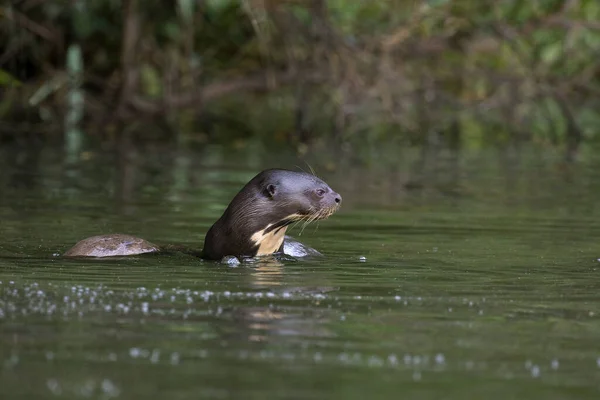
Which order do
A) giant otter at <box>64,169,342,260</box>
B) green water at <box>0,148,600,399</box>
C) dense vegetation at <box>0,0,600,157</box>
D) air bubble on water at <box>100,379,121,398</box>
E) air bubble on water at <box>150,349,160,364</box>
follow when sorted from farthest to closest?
1. dense vegetation at <box>0,0,600,157</box>
2. giant otter at <box>64,169,342,260</box>
3. air bubble on water at <box>150,349,160,364</box>
4. green water at <box>0,148,600,399</box>
5. air bubble on water at <box>100,379,121,398</box>

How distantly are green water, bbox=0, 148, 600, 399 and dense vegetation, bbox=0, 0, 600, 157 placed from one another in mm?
4243

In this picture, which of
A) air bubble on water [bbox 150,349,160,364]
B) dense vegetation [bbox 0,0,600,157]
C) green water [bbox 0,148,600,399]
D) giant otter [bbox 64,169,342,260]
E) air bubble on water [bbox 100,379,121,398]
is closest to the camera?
air bubble on water [bbox 100,379,121,398]

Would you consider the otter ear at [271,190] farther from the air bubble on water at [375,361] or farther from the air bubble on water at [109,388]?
the air bubble on water at [109,388]

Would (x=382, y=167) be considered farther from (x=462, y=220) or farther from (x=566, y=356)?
(x=566, y=356)

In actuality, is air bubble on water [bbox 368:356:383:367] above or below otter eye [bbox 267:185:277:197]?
below

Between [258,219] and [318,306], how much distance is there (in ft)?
6.02

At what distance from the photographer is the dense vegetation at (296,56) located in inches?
577

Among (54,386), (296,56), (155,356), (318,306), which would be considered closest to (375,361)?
(155,356)

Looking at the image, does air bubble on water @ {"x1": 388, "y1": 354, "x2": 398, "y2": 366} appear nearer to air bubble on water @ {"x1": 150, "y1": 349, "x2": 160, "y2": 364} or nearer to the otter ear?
air bubble on water @ {"x1": 150, "y1": 349, "x2": 160, "y2": 364}

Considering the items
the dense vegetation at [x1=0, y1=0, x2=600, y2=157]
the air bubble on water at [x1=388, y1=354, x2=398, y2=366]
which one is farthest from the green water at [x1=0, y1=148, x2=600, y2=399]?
the dense vegetation at [x1=0, y1=0, x2=600, y2=157]

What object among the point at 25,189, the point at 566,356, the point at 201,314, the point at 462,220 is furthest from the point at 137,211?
the point at 566,356

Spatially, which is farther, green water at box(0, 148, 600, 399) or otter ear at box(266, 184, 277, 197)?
otter ear at box(266, 184, 277, 197)

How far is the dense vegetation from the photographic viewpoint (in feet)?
48.1

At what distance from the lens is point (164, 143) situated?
16.1 metres
